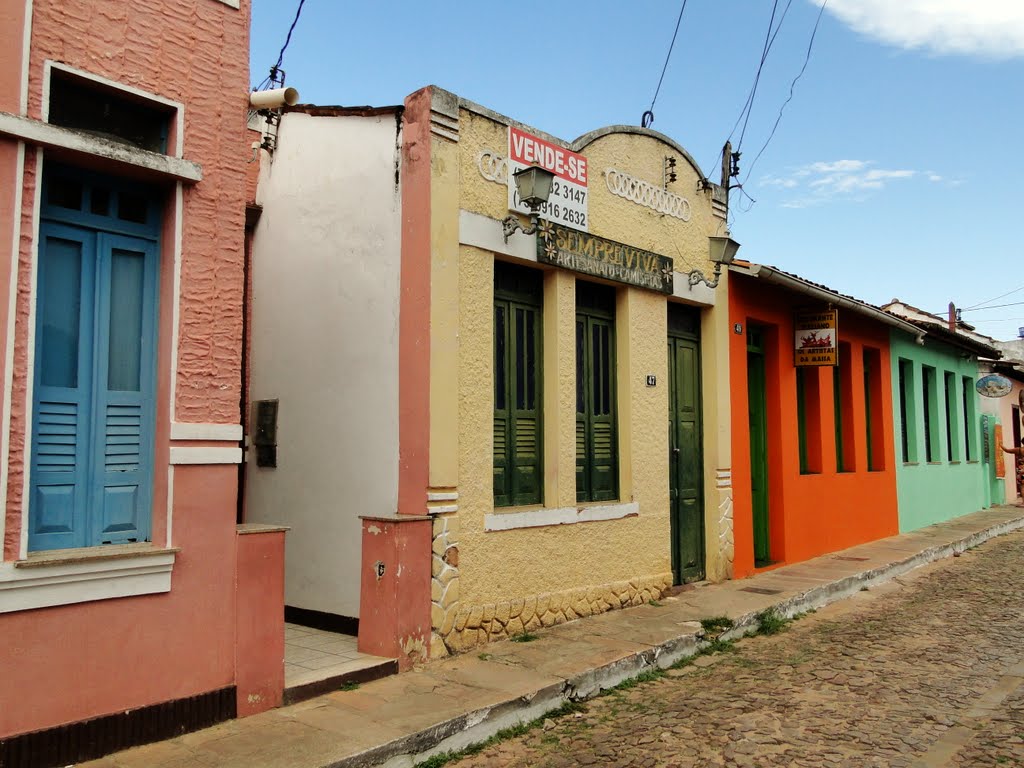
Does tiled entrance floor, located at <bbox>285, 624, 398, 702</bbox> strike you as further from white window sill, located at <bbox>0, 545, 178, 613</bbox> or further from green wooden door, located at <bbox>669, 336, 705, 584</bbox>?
green wooden door, located at <bbox>669, 336, 705, 584</bbox>

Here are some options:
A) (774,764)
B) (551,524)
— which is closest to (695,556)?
(551,524)

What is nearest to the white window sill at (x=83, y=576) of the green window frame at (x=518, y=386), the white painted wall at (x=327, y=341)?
the white painted wall at (x=327, y=341)

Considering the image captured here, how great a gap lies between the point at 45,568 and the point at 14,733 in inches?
30.4

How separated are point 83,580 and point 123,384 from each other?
110 centimetres

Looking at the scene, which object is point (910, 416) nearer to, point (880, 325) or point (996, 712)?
point (880, 325)

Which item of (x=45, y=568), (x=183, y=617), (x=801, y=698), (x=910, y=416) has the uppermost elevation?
(x=910, y=416)

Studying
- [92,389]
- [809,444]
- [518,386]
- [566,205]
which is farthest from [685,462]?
[92,389]

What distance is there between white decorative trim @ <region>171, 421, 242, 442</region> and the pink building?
0.01 meters

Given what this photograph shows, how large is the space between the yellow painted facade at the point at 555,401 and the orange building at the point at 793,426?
0.50 meters

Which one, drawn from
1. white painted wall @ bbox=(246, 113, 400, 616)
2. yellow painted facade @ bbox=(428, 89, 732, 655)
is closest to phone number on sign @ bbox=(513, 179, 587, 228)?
yellow painted facade @ bbox=(428, 89, 732, 655)

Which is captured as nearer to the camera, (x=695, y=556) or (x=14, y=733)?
(x=14, y=733)

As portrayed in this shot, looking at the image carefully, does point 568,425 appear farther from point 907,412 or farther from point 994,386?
point 994,386

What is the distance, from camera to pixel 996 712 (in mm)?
5586

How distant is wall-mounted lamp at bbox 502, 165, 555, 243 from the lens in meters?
7.32
